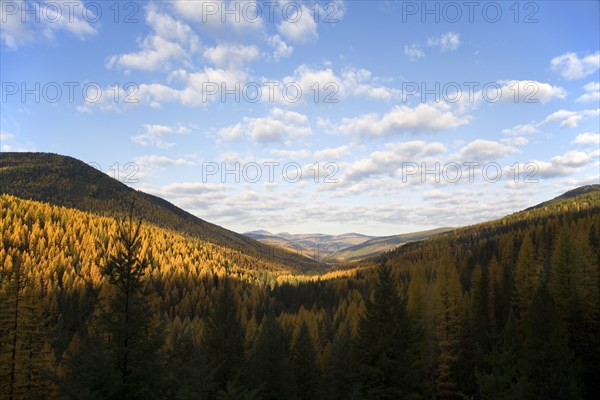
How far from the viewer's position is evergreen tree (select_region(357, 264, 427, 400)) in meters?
22.2

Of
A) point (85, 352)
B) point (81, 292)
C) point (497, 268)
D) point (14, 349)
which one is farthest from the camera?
point (81, 292)

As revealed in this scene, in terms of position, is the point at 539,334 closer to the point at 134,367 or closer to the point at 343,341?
the point at 343,341

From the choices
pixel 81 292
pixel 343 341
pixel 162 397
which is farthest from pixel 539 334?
pixel 81 292

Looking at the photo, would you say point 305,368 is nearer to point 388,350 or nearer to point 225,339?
point 225,339

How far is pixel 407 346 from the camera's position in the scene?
23.6m

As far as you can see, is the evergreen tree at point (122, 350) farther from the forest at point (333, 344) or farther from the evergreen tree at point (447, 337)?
the evergreen tree at point (447, 337)

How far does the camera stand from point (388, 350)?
2295 centimetres

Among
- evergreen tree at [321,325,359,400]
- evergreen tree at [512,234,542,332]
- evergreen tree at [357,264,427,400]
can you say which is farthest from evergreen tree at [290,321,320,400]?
evergreen tree at [512,234,542,332]

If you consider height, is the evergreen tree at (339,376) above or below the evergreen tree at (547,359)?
below

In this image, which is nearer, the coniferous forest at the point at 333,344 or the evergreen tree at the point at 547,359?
the coniferous forest at the point at 333,344

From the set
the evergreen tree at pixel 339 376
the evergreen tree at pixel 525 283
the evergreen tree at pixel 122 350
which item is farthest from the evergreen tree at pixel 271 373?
the evergreen tree at pixel 525 283

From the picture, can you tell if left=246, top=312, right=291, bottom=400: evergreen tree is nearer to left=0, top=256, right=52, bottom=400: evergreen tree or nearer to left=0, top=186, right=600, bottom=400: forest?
left=0, top=186, right=600, bottom=400: forest

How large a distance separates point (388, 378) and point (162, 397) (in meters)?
14.0

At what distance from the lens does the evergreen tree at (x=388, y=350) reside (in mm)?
22250
